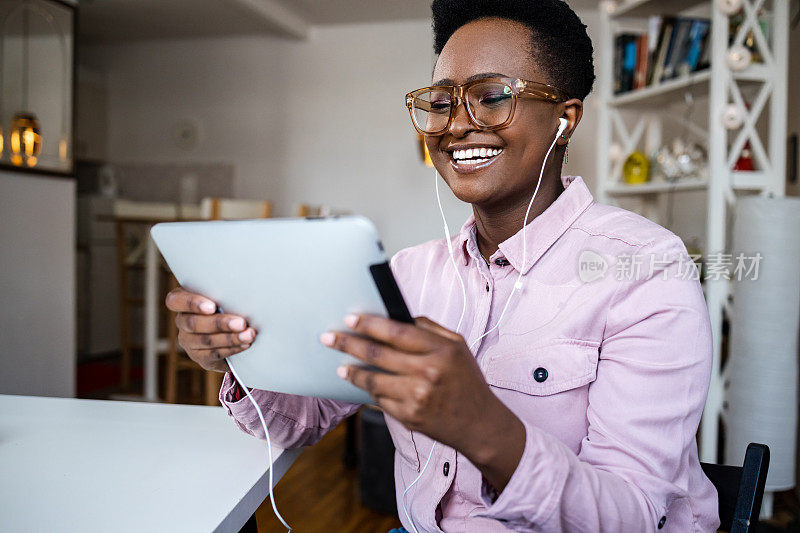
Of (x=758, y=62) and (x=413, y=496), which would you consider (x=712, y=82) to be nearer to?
(x=758, y=62)

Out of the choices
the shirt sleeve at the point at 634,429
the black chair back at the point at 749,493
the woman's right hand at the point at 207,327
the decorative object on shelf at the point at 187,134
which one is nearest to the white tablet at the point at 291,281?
the woman's right hand at the point at 207,327

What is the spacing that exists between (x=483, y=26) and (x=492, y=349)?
1.63 ft

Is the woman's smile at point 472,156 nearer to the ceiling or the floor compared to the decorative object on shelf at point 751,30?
nearer to the floor

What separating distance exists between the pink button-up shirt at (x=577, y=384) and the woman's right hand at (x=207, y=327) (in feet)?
0.48

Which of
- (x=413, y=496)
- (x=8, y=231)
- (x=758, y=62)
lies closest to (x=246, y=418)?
(x=413, y=496)

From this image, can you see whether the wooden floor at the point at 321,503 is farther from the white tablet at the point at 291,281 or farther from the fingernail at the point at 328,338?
the fingernail at the point at 328,338

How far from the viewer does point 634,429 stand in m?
0.72

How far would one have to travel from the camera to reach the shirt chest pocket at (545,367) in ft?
2.72

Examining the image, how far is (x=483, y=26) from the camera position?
3.07 feet

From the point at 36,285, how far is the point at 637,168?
3136 millimetres

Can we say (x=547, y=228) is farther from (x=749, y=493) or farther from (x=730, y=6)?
(x=730, y=6)

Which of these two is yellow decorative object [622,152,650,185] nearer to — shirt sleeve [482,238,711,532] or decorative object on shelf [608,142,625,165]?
decorative object on shelf [608,142,625,165]

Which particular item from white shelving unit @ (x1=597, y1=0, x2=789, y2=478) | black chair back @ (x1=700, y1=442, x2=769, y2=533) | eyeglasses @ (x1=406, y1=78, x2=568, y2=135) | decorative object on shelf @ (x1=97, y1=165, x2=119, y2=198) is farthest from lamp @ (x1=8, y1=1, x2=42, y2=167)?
black chair back @ (x1=700, y1=442, x2=769, y2=533)

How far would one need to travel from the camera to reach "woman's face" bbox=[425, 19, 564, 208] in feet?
3.00
